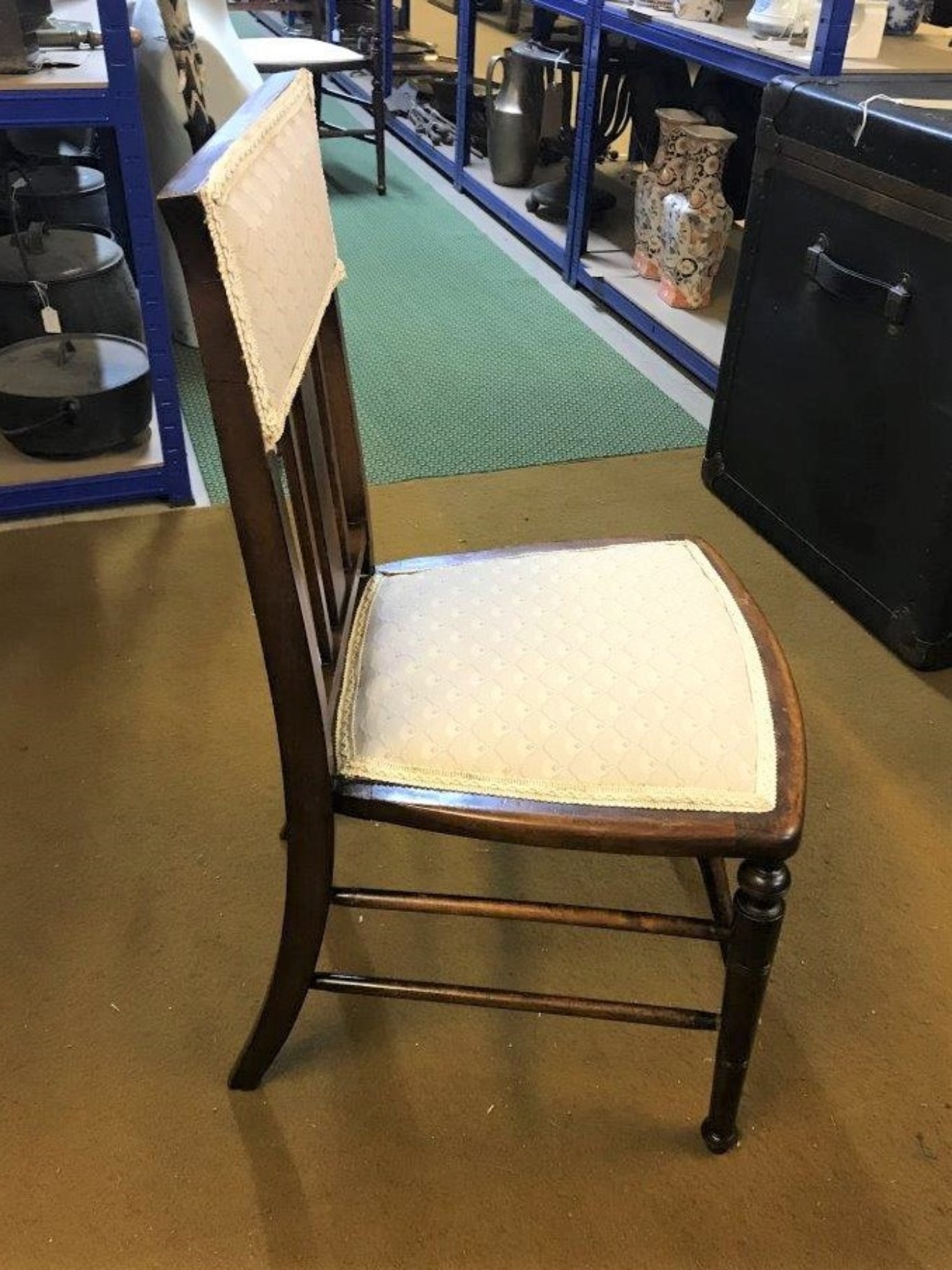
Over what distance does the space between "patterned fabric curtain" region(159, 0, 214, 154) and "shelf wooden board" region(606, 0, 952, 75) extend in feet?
3.52

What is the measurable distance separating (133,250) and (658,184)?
1568 millimetres

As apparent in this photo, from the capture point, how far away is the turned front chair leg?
897mm

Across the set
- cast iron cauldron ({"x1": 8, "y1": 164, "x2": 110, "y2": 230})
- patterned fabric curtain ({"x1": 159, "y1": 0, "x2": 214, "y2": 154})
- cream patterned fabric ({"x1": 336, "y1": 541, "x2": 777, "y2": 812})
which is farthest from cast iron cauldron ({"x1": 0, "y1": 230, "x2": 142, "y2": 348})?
cream patterned fabric ({"x1": 336, "y1": 541, "x2": 777, "y2": 812})

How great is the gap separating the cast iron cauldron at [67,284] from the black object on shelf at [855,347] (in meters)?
1.23

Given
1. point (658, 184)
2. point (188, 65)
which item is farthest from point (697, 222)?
point (188, 65)

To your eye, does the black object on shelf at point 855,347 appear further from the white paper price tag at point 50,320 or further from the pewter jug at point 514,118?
the pewter jug at point 514,118

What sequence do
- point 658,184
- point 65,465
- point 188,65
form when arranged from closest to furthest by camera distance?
point 65,465 → point 188,65 → point 658,184

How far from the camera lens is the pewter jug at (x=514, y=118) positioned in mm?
3617

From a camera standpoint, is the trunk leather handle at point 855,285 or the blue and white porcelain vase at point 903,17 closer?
the trunk leather handle at point 855,285

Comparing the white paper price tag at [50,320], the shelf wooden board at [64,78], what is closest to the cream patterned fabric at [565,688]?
the shelf wooden board at [64,78]

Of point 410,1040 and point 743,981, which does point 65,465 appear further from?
point 743,981

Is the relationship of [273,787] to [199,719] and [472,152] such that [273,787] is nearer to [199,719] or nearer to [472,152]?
[199,719]

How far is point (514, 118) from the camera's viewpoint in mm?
3713

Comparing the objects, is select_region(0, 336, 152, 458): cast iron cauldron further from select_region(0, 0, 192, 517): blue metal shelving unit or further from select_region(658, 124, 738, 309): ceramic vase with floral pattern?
select_region(658, 124, 738, 309): ceramic vase with floral pattern
